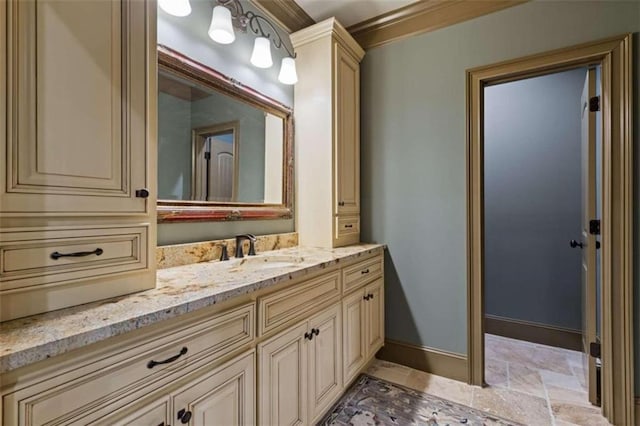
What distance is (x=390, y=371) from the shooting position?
7.39ft

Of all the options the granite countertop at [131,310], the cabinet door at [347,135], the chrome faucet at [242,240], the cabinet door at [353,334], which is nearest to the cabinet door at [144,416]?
the granite countertop at [131,310]

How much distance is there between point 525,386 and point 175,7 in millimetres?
2955

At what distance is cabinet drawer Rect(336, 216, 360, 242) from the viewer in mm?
2207

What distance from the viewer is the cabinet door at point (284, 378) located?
47.7 inches

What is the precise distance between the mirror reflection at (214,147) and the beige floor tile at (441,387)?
1.53 metres

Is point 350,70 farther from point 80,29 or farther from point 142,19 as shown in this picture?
point 80,29

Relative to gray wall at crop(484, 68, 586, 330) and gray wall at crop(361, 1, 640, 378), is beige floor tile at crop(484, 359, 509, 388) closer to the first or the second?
gray wall at crop(361, 1, 640, 378)

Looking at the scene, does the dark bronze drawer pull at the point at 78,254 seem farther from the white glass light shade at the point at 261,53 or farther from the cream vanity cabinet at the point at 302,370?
the white glass light shade at the point at 261,53

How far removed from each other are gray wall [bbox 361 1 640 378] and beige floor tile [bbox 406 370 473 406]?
0.68 feet

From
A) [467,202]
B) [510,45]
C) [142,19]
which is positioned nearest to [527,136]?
[510,45]

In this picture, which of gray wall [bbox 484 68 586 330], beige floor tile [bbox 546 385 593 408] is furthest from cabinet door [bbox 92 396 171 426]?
gray wall [bbox 484 68 586 330]

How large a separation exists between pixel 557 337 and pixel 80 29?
3567 mm

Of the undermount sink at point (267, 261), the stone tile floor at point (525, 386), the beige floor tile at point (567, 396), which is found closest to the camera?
the undermount sink at point (267, 261)

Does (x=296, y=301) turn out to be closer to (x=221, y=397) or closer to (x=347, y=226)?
(x=221, y=397)
